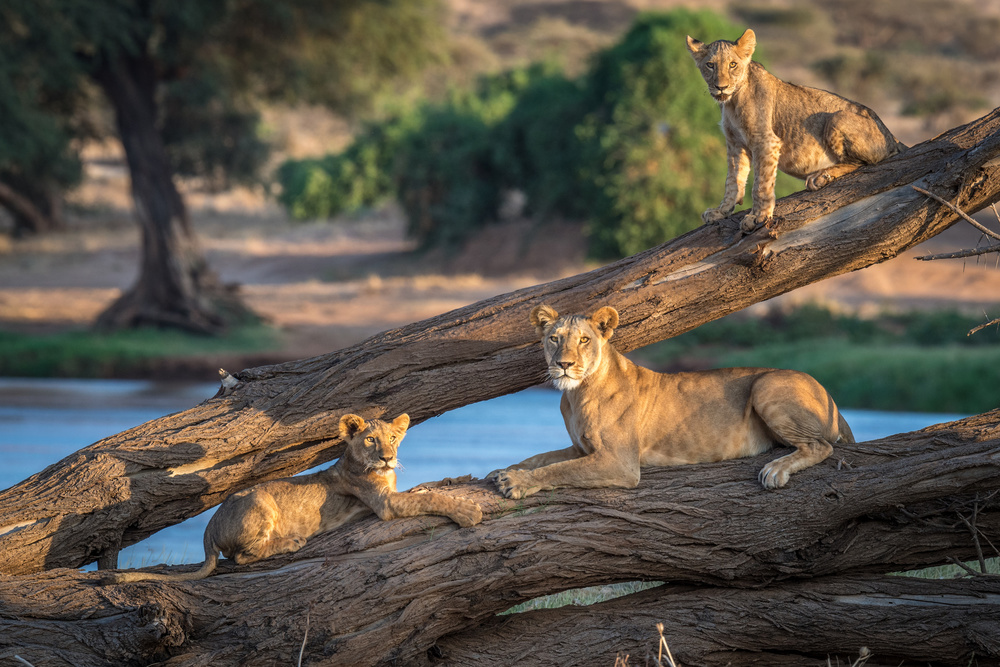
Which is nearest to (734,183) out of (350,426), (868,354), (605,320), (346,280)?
(605,320)

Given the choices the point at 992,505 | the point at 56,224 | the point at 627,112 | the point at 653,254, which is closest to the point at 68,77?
the point at 627,112

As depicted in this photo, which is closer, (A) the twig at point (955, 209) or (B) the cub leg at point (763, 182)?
(A) the twig at point (955, 209)

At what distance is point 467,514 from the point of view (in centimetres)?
514

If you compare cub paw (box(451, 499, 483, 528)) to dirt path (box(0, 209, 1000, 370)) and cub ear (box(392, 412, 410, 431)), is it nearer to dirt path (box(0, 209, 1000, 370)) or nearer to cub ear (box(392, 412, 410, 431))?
cub ear (box(392, 412, 410, 431))

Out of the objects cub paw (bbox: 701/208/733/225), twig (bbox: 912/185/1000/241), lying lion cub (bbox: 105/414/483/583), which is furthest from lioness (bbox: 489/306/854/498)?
twig (bbox: 912/185/1000/241)

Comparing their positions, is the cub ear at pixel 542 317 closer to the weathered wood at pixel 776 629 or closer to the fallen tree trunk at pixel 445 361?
the fallen tree trunk at pixel 445 361

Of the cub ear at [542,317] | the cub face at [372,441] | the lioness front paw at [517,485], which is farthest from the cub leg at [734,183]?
the cub face at [372,441]

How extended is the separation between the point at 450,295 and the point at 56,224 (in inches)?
696

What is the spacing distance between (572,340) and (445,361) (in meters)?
0.90

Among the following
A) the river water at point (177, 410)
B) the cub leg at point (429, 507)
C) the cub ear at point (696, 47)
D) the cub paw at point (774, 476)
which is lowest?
the cub paw at point (774, 476)

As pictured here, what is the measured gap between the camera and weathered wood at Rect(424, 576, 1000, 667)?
530 centimetres

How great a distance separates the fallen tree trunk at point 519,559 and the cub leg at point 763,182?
50.5 inches

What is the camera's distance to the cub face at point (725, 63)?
17.7ft

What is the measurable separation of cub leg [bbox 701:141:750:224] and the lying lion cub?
2.08 meters
